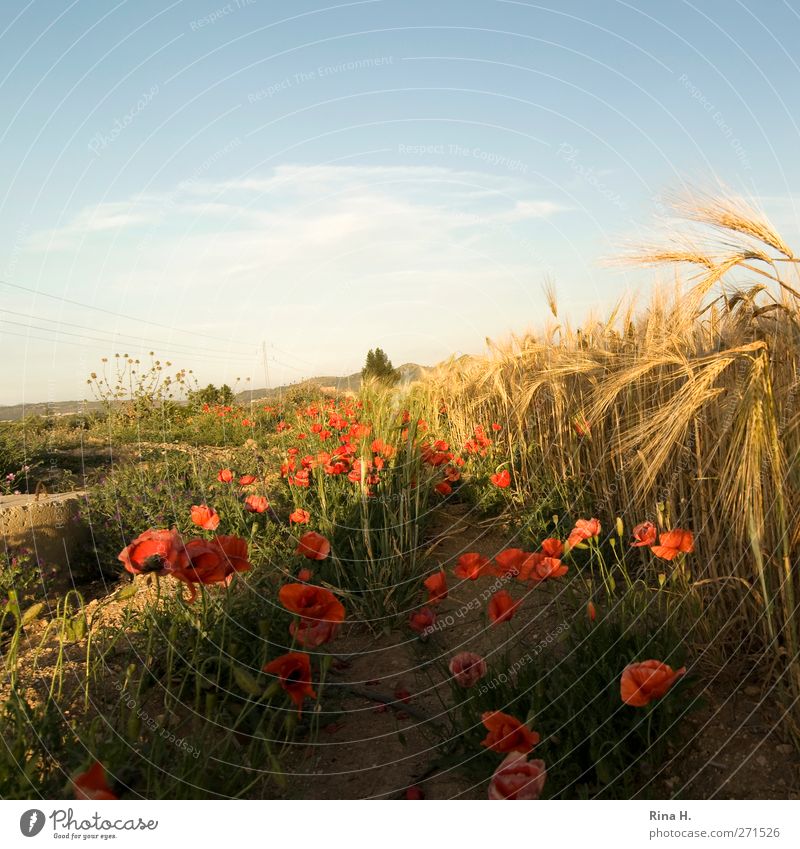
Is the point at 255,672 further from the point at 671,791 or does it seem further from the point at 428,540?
the point at 428,540

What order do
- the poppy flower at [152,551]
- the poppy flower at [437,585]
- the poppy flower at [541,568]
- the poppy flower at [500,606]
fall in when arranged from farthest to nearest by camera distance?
the poppy flower at [437,585] < the poppy flower at [541,568] < the poppy flower at [500,606] < the poppy flower at [152,551]

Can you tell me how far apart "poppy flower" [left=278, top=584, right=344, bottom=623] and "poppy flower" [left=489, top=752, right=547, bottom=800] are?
629mm

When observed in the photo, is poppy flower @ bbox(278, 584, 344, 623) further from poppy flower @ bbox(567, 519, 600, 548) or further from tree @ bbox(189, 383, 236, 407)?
tree @ bbox(189, 383, 236, 407)

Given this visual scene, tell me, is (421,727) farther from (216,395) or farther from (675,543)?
(216,395)

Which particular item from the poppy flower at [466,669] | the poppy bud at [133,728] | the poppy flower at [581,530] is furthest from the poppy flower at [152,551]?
the poppy flower at [581,530]

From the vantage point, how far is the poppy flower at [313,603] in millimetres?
1903

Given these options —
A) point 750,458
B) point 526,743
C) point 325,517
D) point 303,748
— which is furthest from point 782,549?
point 325,517

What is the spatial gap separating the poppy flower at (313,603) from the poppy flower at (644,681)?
2.62ft

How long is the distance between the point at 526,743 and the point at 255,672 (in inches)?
46.1

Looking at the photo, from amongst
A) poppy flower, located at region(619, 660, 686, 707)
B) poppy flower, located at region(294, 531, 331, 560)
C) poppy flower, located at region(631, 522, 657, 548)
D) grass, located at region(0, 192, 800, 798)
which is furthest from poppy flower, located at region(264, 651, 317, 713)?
poppy flower, located at region(631, 522, 657, 548)

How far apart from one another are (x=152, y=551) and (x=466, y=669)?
100cm

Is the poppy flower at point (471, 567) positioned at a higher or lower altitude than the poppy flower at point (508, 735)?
higher

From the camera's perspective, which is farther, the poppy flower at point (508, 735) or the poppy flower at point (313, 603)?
the poppy flower at point (313, 603)

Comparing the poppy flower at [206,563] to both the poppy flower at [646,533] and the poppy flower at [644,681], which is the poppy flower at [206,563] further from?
the poppy flower at [646,533]
